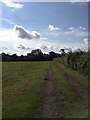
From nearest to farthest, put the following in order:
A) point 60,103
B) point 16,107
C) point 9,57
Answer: point 16,107
point 60,103
point 9,57

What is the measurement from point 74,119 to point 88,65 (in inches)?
864

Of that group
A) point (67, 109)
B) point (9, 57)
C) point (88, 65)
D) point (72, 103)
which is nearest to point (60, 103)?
point (72, 103)

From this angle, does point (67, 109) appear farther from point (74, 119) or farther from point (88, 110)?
point (74, 119)

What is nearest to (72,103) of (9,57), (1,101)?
(1,101)

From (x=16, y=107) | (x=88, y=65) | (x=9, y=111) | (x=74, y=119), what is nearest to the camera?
(x=74, y=119)

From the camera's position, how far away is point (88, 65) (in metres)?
32.4

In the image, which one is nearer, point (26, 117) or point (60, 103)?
point (26, 117)

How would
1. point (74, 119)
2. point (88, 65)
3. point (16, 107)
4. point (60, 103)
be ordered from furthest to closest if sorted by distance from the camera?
point (88, 65) → point (60, 103) → point (16, 107) → point (74, 119)

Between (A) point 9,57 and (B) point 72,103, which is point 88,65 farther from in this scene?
(A) point 9,57

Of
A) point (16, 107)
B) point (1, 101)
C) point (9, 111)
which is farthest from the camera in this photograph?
point (1, 101)

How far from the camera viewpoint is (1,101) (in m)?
15.5

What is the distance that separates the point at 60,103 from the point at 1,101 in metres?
3.37

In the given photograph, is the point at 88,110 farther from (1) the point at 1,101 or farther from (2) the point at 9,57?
(2) the point at 9,57

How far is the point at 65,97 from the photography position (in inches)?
645
